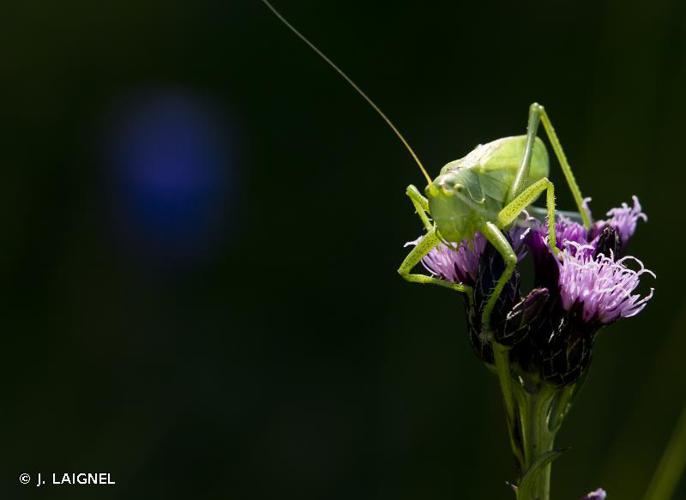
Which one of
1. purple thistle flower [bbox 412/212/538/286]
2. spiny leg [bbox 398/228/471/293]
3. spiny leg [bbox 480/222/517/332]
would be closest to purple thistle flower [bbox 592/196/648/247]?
purple thistle flower [bbox 412/212/538/286]

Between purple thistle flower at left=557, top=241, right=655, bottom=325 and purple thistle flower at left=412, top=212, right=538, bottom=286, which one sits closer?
purple thistle flower at left=557, top=241, right=655, bottom=325

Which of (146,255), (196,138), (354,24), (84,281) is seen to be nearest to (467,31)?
(354,24)

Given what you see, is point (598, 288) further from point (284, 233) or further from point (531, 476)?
point (284, 233)

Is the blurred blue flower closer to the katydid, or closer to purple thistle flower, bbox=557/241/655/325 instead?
the katydid

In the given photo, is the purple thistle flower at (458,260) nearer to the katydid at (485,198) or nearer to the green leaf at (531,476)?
the katydid at (485,198)

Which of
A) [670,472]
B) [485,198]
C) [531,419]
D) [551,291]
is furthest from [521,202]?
[670,472]
